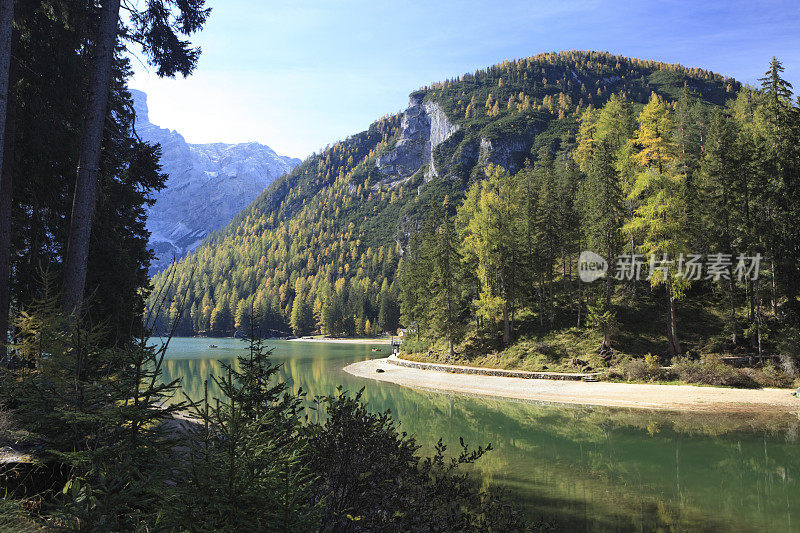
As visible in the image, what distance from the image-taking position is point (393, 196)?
163 m

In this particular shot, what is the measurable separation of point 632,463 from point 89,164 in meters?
15.2

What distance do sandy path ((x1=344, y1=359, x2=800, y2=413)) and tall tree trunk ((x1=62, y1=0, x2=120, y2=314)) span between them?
20.1m

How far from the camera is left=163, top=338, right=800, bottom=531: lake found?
8.34 metres

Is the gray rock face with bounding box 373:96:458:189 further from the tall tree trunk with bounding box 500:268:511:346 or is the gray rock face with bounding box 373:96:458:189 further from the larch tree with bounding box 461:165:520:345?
the tall tree trunk with bounding box 500:268:511:346

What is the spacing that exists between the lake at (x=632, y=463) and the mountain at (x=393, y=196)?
233ft

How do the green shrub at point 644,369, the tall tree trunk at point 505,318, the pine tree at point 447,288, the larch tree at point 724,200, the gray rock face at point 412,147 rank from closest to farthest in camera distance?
→ the green shrub at point 644,369
the larch tree at point 724,200
the tall tree trunk at point 505,318
the pine tree at point 447,288
the gray rock face at point 412,147

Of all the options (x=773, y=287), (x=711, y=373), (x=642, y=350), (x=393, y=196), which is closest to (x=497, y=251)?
(x=642, y=350)

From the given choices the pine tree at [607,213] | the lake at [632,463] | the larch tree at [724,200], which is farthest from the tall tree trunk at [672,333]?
the lake at [632,463]

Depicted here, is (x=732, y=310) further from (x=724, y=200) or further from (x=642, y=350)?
(x=724, y=200)

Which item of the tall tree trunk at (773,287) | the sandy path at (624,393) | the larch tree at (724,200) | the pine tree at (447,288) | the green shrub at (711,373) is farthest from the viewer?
the pine tree at (447,288)

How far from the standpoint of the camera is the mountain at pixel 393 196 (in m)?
103

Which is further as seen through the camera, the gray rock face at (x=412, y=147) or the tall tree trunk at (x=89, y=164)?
the gray rock face at (x=412, y=147)

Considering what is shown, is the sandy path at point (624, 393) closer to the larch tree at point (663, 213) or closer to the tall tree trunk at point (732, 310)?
the tall tree trunk at point (732, 310)

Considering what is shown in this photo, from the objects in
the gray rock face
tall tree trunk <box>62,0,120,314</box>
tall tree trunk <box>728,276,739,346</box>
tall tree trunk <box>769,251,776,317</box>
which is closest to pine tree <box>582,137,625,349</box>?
tall tree trunk <box>728,276,739,346</box>
